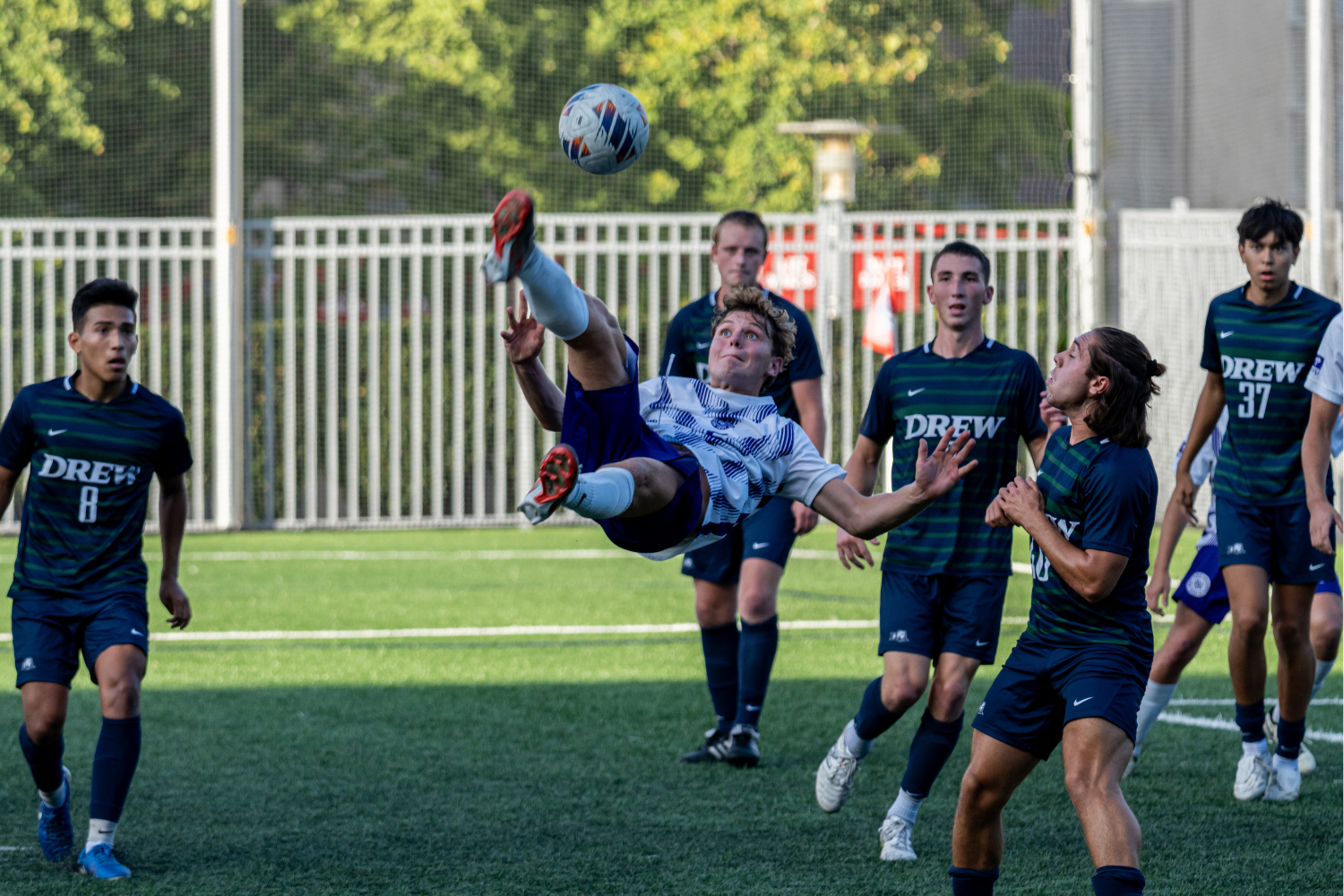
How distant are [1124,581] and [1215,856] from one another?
166 centimetres

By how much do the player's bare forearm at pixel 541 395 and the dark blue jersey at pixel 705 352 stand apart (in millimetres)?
1618

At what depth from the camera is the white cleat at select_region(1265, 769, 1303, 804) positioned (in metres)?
6.00

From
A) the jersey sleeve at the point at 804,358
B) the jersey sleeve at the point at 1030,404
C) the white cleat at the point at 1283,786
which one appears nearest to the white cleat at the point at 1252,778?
the white cleat at the point at 1283,786

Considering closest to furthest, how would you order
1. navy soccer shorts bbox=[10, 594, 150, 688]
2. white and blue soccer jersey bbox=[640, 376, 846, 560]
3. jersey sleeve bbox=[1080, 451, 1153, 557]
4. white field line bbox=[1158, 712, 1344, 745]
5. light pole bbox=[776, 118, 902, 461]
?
jersey sleeve bbox=[1080, 451, 1153, 557] → white and blue soccer jersey bbox=[640, 376, 846, 560] → navy soccer shorts bbox=[10, 594, 150, 688] → white field line bbox=[1158, 712, 1344, 745] → light pole bbox=[776, 118, 902, 461]

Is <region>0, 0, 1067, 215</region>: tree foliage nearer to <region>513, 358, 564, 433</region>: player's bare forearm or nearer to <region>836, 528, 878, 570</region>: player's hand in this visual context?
<region>836, 528, 878, 570</region>: player's hand

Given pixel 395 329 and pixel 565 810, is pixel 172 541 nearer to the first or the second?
pixel 565 810

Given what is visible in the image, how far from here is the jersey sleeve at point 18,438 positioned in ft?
17.8

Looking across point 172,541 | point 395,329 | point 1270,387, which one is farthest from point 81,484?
point 395,329

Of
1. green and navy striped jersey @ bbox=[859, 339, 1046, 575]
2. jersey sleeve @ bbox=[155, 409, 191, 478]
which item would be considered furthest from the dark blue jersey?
jersey sleeve @ bbox=[155, 409, 191, 478]

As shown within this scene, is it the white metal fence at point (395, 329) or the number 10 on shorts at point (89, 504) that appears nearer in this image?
the number 10 on shorts at point (89, 504)

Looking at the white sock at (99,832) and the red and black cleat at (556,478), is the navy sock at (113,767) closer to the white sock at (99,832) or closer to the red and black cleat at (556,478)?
the white sock at (99,832)

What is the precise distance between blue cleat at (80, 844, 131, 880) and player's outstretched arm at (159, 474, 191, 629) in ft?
2.72

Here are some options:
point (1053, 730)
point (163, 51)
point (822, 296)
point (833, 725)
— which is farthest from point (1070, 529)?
point (163, 51)

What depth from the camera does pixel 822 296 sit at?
16609 millimetres
